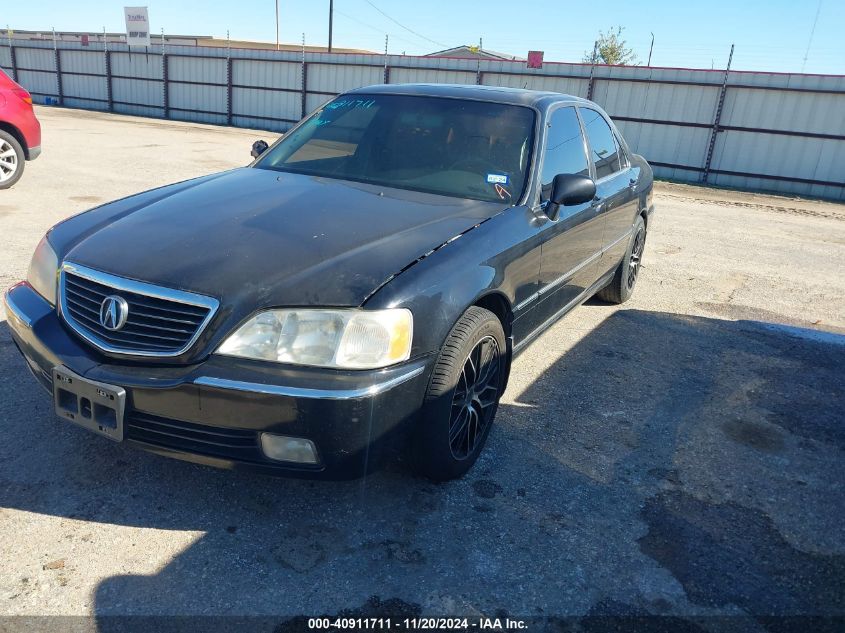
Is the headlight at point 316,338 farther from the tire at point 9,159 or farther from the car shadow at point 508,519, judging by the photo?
the tire at point 9,159

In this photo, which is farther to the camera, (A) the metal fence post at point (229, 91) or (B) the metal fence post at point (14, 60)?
(B) the metal fence post at point (14, 60)

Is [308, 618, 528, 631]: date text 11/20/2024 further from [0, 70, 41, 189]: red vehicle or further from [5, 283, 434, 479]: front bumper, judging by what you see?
[0, 70, 41, 189]: red vehicle

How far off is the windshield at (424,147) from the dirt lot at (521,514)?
4.21ft

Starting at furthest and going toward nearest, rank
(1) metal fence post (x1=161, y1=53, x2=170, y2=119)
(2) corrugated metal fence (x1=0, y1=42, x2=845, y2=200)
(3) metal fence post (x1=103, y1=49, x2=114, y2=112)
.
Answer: (3) metal fence post (x1=103, y1=49, x2=114, y2=112) < (1) metal fence post (x1=161, y1=53, x2=170, y2=119) < (2) corrugated metal fence (x1=0, y1=42, x2=845, y2=200)

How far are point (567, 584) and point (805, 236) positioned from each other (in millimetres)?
9511

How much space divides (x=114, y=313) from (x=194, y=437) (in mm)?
535

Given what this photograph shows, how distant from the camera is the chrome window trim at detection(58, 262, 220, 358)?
93.1 inches

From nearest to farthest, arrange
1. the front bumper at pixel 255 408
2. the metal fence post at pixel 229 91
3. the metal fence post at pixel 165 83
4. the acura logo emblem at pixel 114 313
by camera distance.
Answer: the front bumper at pixel 255 408 → the acura logo emblem at pixel 114 313 → the metal fence post at pixel 229 91 → the metal fence post at pixel 165 83

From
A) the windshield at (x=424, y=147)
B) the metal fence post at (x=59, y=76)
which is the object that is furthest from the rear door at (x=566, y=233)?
the metal fence post at (x=59, y=76)

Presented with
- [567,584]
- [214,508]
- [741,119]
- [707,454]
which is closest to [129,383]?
[214,508]

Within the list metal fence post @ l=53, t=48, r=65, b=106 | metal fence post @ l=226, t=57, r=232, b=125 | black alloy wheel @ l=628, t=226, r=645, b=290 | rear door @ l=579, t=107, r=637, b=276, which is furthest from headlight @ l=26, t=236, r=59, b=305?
metal fence post @ l=53, t=48, r=65, b=106

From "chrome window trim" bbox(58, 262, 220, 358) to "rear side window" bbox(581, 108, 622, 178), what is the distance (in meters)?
3.09

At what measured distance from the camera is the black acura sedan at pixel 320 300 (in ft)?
7.70

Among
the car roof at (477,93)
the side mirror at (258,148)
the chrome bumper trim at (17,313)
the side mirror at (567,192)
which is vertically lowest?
the chrome bumper trim at (17,313)
